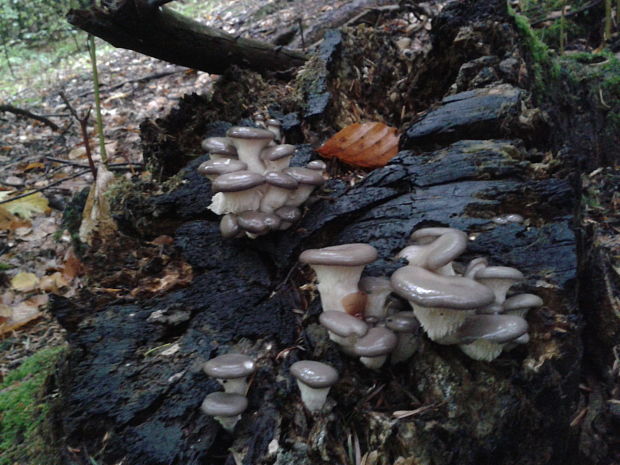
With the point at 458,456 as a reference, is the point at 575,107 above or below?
above

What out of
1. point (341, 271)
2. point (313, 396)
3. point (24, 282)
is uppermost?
point (341, 271)

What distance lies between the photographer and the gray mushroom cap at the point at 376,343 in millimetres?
2246

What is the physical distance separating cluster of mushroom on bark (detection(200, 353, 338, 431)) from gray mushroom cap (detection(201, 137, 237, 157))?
65.7 inches

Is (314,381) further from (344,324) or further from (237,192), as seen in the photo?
(237,192)

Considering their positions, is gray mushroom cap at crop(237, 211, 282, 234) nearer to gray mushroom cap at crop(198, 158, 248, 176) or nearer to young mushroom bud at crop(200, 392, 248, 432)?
gray mushroom cap at crop(198, 158, 248, 176)

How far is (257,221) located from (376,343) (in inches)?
49.5

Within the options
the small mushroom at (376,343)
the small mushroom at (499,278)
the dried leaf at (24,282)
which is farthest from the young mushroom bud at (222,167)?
the dried leaf at (24,282)

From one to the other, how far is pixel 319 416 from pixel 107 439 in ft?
4.03

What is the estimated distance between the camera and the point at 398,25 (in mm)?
8359

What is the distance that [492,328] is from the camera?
2.18m

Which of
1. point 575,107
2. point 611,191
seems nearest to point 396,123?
point 575,107

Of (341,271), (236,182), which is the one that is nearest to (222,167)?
(236,182)

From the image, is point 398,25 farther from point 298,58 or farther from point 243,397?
point 243,397

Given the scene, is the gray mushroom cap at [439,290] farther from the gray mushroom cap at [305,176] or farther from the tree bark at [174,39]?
the tree bark at [174,39]
